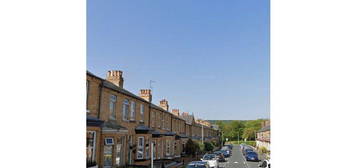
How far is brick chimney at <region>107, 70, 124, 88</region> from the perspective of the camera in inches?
240

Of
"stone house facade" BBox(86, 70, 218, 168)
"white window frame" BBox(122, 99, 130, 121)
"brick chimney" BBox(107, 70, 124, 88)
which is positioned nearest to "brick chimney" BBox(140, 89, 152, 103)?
"stone house facade" BBox(86, 70, 218, 168)

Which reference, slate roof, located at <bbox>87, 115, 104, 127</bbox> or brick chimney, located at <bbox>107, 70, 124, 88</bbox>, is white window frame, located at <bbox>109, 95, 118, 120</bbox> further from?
brick chimney, located at <bbox>107, 70, 124, 88</bbox>

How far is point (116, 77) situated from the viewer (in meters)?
6.14

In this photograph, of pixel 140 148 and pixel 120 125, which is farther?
pixel 140 148

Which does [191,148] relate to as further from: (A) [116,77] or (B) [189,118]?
(A) [116,77]

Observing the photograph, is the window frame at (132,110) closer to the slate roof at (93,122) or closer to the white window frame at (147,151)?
the white window frame at (147,151)

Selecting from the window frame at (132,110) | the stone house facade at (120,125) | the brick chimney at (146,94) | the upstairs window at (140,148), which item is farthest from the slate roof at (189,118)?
the window frame at (132,110)

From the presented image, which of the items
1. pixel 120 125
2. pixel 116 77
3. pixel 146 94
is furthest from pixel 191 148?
pixel 120 125
